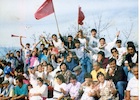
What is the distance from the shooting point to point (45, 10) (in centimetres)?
232

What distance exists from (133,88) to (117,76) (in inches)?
5.4

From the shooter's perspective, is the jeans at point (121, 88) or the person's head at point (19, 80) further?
the person's head at point (19, 80)

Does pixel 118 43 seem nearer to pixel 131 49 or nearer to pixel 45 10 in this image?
pixel 131 49

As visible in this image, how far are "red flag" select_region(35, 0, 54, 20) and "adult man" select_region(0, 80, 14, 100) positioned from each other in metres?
0.58

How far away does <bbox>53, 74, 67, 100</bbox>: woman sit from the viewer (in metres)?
2.29

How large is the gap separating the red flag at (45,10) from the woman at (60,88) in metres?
0.47

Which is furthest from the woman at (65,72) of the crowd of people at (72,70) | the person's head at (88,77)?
the person's head at (88,77)

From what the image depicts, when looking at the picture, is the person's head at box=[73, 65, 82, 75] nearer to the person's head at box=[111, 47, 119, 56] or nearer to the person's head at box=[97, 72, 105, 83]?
the person's head at box=[97, 72, 105, 83]

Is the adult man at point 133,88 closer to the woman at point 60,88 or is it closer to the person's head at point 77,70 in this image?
the person's head at point 77,70

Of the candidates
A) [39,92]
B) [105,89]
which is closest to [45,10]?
[39,92]

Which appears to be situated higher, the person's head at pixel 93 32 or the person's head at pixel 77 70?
the person's head at pixel 93 32

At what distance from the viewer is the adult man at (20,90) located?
7.85 ft

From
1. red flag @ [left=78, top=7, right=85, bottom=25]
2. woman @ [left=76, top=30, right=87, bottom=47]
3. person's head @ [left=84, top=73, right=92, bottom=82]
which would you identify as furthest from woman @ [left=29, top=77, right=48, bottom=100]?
red flag @ [left=78, top=7, right=85, bottom=25]

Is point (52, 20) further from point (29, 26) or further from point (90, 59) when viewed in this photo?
point (90, 59)
